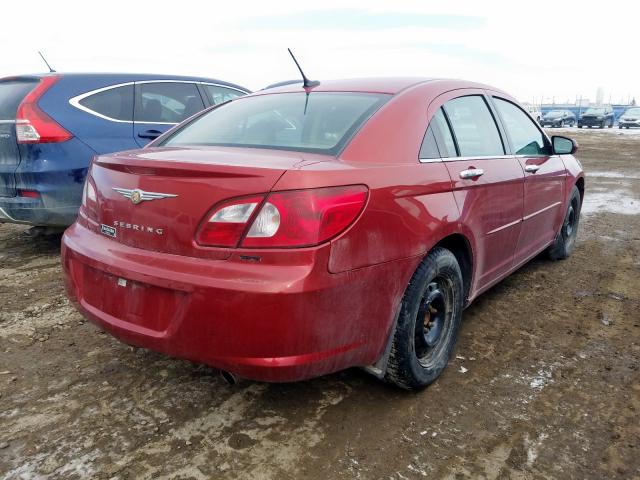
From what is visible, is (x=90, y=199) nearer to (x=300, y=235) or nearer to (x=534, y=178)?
(x=300, y=235)

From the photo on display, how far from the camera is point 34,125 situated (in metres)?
4.29

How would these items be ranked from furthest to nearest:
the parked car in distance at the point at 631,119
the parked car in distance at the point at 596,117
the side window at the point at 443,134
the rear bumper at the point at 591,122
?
1. the rear bumper at the point at 591,122
2. the parked car in distance at the point at 596,117
3. the parked car in distance at the point at 631,119
4. the side window at the point at 443,134

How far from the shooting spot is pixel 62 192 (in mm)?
→ 4359

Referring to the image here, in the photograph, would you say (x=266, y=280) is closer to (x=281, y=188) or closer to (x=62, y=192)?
(x=281, y=188)

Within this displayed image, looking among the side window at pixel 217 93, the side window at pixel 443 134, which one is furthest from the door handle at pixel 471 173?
the side window at pixel 217 93

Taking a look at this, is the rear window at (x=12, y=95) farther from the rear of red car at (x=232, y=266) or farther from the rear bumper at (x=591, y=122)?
the rear bumper at (x=591, y=122)

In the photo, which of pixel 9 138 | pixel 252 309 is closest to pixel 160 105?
pixel 9 138

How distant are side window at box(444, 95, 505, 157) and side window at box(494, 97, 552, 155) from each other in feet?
0.81

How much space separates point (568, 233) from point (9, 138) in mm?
5050

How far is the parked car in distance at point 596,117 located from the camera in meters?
38.0

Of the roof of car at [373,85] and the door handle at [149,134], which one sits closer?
the roof of car at [373,85]

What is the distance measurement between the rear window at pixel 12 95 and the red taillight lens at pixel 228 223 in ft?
11.0

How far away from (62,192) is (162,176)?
2748 millimetres

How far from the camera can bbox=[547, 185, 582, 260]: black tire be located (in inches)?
187
